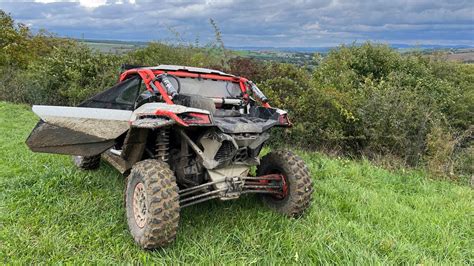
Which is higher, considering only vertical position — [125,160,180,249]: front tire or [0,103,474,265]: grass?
[125,160,180,249]: front tire

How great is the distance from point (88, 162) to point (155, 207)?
2983 millimetres

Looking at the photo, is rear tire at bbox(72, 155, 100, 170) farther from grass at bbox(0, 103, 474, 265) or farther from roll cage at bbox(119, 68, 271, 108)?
roll cage at bbox(119, 68, 271, 108)

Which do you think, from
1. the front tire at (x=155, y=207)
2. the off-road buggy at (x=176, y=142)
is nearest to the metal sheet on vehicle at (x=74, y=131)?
the off-road buggy at (x=176, y=142)

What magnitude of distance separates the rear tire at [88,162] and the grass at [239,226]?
14cm

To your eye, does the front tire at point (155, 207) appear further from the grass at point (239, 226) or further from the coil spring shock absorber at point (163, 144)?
the coil spring shock absorber at point (163, 144)

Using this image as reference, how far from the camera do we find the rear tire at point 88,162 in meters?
6.18

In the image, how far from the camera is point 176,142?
471 cm

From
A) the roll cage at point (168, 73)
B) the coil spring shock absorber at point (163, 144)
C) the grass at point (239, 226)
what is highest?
the roll cage at point (168, 73)

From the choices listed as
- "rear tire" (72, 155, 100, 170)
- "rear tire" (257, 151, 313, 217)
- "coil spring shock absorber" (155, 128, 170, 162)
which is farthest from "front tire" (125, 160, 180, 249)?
"rear tire" (72, 155, 100, 170)

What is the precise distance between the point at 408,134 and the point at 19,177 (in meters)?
8.75

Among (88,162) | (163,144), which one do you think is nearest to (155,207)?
(163,144)

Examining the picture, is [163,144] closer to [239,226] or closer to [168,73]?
[168,73]

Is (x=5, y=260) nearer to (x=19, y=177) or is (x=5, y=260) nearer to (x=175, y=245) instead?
(x=175, y=245)

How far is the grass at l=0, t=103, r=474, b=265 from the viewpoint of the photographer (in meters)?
3.79
